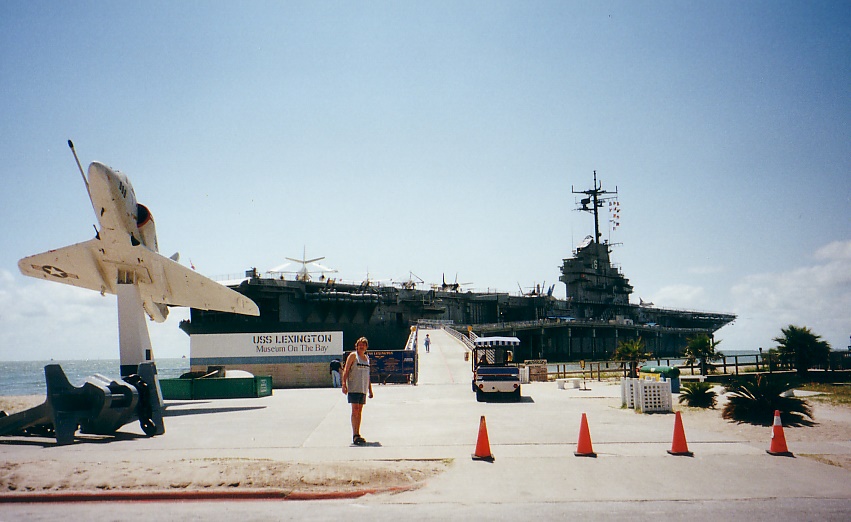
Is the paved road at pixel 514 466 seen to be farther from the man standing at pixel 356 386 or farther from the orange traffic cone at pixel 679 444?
the man standing at pixel 356 386

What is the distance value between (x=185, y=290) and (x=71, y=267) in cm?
428

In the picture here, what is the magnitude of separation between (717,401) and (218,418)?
14.7 metres

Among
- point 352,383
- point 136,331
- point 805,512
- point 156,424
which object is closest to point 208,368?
point 136,331

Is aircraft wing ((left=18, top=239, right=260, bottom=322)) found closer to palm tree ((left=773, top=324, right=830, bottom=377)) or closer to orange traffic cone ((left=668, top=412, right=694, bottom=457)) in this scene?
orange traffic cone ((left=668, top=412, right=694, bottom=457))

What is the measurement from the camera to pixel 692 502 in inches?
276

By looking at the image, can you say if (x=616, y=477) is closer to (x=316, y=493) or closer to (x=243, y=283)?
(x=316, y=493)

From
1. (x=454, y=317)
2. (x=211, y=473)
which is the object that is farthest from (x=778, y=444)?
(x=454, y=317)

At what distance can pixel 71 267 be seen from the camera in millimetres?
22938

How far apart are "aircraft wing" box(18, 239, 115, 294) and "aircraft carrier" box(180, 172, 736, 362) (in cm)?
2407

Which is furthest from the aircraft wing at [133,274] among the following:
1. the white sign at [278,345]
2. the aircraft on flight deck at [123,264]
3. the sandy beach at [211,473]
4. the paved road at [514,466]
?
the sandy beach at [211,473]

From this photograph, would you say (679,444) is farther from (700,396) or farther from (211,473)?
(211,473)

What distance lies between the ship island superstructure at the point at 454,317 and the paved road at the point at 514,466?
14.2 meters

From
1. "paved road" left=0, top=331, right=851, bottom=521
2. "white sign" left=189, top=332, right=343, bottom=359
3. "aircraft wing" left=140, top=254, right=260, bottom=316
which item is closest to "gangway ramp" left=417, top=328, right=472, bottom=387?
"white sign" left=189, top=332, right=343, bottom=359

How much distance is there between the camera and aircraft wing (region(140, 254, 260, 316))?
73.2 feet
